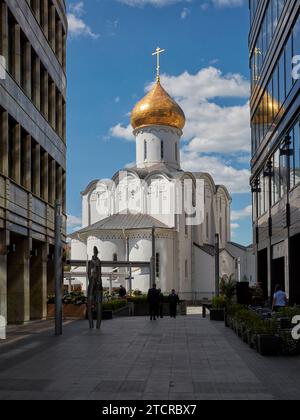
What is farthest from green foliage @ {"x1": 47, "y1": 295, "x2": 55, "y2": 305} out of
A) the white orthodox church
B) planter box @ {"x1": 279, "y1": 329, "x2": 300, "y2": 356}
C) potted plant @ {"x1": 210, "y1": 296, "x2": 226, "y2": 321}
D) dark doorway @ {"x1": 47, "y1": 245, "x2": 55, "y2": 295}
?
the white orthodox church

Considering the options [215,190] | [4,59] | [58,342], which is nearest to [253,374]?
[58,342]

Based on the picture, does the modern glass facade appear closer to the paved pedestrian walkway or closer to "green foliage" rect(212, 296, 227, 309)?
"green foliage" rect(212, 296, 227, 309)

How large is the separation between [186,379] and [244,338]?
6888mm

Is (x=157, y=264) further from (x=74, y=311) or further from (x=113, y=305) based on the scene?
(x=74, y=311)

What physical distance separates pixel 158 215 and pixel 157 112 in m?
10.8

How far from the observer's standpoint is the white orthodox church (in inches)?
2424

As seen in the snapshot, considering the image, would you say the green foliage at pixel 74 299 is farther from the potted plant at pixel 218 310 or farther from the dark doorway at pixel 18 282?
the potted plant at pixel 218 310

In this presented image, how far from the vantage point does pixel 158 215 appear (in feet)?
214

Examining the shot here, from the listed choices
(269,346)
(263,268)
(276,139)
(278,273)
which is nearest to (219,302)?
(278,273)

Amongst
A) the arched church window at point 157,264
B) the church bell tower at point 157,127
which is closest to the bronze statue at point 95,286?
the arched church window at point 157,264

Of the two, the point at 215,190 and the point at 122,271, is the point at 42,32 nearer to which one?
the point at 122,271

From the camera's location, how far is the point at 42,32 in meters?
29.4

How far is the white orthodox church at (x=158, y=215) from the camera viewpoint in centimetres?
6156

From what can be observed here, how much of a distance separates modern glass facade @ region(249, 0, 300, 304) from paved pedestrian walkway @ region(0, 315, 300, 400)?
8189mm
